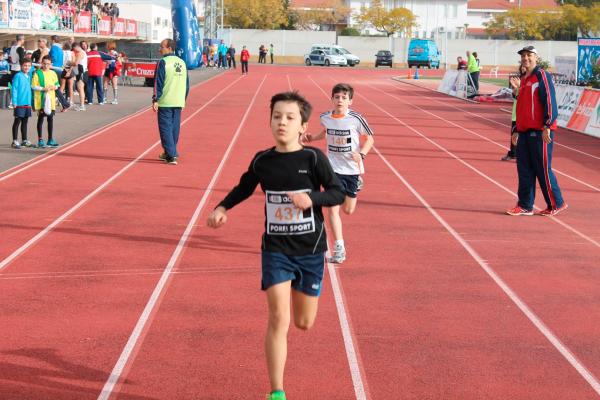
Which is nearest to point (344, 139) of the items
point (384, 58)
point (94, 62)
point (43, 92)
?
point (43, 92)

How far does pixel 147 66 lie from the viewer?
41281 mm

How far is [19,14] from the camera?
110ft

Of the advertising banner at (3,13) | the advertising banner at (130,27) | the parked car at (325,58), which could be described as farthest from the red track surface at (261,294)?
the parked car at (325,58)

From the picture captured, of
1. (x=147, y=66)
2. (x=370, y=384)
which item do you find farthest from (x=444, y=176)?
(x=147, y=66)

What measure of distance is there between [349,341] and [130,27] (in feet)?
181

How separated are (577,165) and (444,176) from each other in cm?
370

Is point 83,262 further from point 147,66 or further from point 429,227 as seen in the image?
point 147,66

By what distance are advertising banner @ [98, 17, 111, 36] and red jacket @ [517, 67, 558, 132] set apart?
39679 millimetres

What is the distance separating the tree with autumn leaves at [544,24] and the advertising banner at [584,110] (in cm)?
7723

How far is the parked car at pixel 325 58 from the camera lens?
81688 mm

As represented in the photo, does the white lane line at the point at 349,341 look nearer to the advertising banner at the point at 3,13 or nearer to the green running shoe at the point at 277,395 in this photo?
the green running shoe at the point at 277,395

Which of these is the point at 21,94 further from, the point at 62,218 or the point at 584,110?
the point at 584,110

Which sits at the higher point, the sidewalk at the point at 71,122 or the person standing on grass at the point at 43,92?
the person standing on grass at the point at 43,92

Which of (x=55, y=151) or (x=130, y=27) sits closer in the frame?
(x=55, y=151)
